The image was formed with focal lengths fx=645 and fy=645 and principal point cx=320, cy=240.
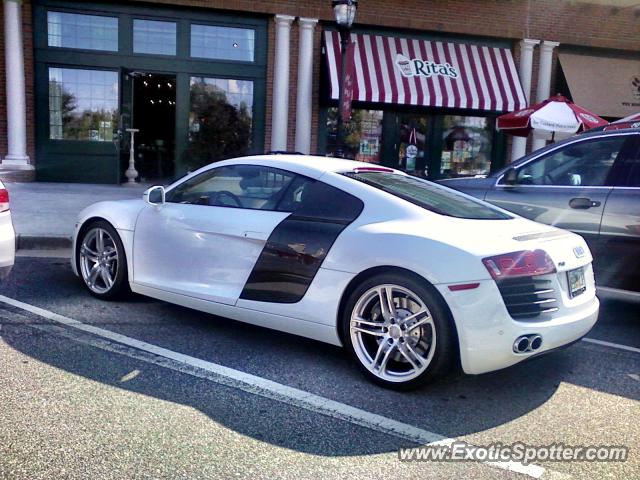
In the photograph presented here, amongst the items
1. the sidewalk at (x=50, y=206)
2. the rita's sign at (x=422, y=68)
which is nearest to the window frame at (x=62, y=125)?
the sidewalk at (x=50, y=206)

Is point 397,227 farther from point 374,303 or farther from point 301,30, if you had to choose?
point 301,30

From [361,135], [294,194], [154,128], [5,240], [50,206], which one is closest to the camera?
[294,194]

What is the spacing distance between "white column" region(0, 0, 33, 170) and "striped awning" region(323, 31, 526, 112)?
20.7 ft

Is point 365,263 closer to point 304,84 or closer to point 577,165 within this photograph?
point 577,165

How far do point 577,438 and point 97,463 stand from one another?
2453 mm

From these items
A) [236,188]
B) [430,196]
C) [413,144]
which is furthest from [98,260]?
[413,144]

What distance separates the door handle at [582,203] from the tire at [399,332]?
8.52 ft

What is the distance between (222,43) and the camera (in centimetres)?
1412

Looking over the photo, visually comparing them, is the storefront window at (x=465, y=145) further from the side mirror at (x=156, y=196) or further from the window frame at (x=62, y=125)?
the side mirror at (x=156, y=196)

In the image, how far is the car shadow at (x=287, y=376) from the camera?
11.8 feet

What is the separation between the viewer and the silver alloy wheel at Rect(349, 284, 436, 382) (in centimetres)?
391

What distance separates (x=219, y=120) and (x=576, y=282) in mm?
11337

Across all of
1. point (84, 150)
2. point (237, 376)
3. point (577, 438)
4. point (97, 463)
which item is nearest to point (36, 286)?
Result: point (237, 376)

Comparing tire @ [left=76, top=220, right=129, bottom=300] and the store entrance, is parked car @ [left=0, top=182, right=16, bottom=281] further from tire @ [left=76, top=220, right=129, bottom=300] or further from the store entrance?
the store entrance
